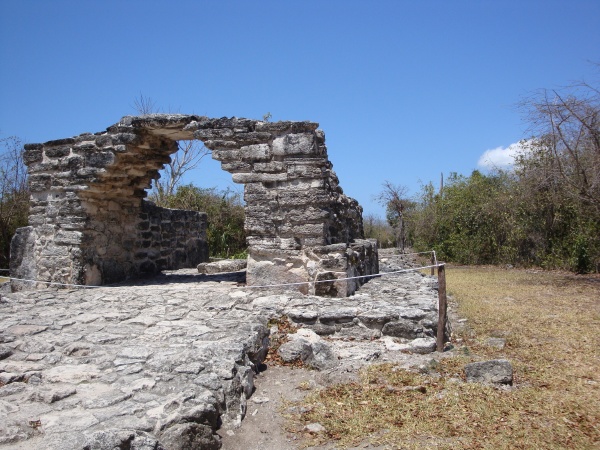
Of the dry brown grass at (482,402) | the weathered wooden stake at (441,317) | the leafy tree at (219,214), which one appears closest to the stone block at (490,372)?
the dry brown grass at (482,402)

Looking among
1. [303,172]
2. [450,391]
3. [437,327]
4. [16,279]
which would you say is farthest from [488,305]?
[16,279]

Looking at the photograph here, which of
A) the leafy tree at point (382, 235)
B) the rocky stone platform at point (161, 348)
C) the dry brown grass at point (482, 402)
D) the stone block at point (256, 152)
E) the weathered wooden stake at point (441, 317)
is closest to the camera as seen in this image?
the rocky stone platform at point (161, 348)

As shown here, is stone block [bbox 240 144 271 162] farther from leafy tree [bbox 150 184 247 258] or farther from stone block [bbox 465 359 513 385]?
leafy tree [bbox 150 184 247 258]

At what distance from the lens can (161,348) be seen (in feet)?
14.2

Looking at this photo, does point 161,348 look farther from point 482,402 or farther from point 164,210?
point 164,210

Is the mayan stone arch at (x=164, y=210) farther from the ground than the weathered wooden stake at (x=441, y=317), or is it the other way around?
the mayan stone arch at (x=164, y=210)

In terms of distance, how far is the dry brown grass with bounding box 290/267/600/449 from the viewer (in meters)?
3.40

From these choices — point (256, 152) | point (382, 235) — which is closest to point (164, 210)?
point (256, 152)

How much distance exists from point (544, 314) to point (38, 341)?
22.4 feet

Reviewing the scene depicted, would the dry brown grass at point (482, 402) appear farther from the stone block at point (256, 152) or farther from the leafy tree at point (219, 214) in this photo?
the leafy tree at point (219, 214)

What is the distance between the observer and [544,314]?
763 centimetres

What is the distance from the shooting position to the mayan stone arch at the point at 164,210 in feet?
22.1

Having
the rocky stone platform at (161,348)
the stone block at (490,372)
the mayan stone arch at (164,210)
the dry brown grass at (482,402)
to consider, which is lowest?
the dry brown grass at (482,402)

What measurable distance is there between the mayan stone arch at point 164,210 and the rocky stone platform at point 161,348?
0.54 m
